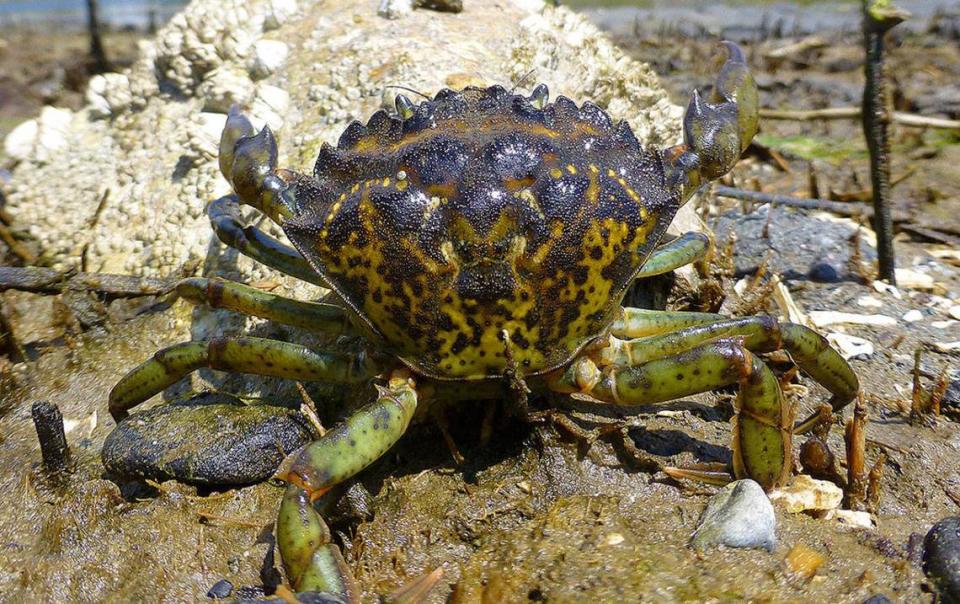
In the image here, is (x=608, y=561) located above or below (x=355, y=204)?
below

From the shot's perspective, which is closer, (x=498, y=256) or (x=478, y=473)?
(x=498, y=256)

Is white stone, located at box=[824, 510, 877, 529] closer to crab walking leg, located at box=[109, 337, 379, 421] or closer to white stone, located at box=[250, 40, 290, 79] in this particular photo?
crab walking leg, located at box=[109, 337, 379, 421]

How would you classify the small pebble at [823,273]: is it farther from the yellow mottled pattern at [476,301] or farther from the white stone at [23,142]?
the white stone at [23,142]

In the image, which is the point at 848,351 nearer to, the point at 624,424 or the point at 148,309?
the point at 624,424

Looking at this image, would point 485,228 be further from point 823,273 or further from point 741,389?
point 823,273

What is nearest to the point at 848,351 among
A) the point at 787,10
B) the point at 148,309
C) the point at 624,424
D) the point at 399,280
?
the point at 624,424

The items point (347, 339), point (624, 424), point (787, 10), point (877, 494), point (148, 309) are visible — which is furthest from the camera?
point (787, 10)
